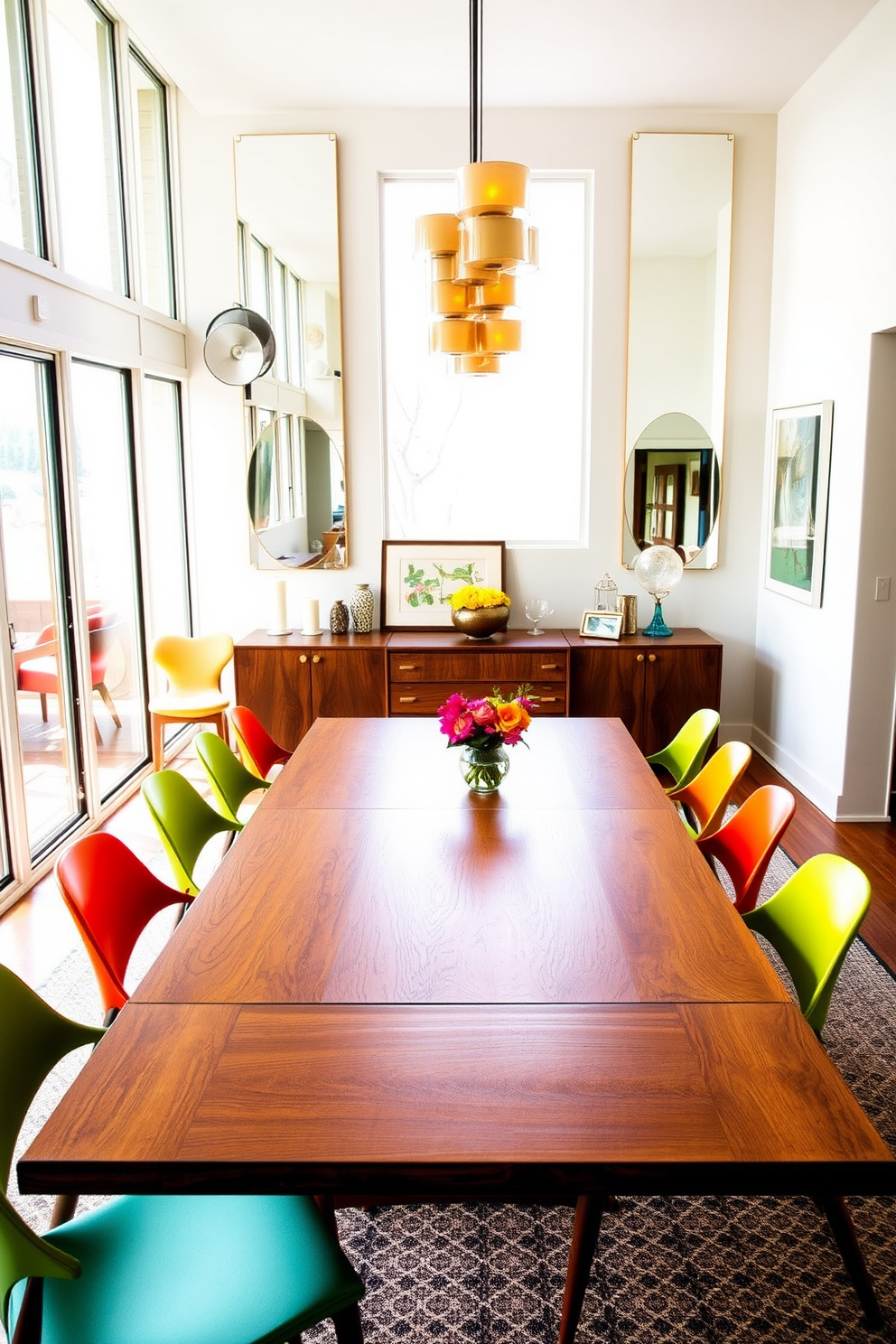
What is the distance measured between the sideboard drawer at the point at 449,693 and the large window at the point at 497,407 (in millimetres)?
981

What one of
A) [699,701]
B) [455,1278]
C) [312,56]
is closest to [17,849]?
[455,1278]

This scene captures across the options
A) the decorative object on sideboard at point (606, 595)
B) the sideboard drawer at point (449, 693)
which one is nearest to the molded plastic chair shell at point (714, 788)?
the sideboard drawer at point (449, 693)

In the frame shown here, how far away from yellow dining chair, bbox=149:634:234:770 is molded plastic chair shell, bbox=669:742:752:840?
259cm

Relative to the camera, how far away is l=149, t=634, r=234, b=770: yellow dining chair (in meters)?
5.15

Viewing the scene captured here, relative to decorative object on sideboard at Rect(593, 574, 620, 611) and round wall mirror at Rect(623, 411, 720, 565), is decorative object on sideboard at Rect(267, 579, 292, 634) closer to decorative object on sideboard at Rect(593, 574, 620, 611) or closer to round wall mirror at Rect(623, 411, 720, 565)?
decorative object on sideboard at Rect(593, 574, 620, 611)

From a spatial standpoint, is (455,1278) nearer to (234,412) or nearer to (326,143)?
(234,412)

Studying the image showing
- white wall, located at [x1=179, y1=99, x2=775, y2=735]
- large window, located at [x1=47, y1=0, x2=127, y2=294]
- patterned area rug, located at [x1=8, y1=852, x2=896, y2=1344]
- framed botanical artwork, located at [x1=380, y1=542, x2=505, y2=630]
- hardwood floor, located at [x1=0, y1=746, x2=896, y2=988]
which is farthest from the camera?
framed botanical artwork, located at [x1=380, y1=542, x2=505, y2=630]

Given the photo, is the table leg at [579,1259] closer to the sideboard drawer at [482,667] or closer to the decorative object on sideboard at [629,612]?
the sideboard drawer at [482,667]

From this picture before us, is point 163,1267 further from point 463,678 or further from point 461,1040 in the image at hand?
point 463,678

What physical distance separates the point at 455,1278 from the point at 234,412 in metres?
4.71

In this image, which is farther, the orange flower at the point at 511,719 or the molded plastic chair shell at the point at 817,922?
the orange flower at the point at 511,719

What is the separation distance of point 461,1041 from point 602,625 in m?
4.06

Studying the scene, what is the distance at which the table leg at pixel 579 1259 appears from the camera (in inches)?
70.2

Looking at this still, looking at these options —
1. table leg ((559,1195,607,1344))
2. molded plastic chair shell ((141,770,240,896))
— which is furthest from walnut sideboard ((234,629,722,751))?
table leg ((559,1195,607,1344))
